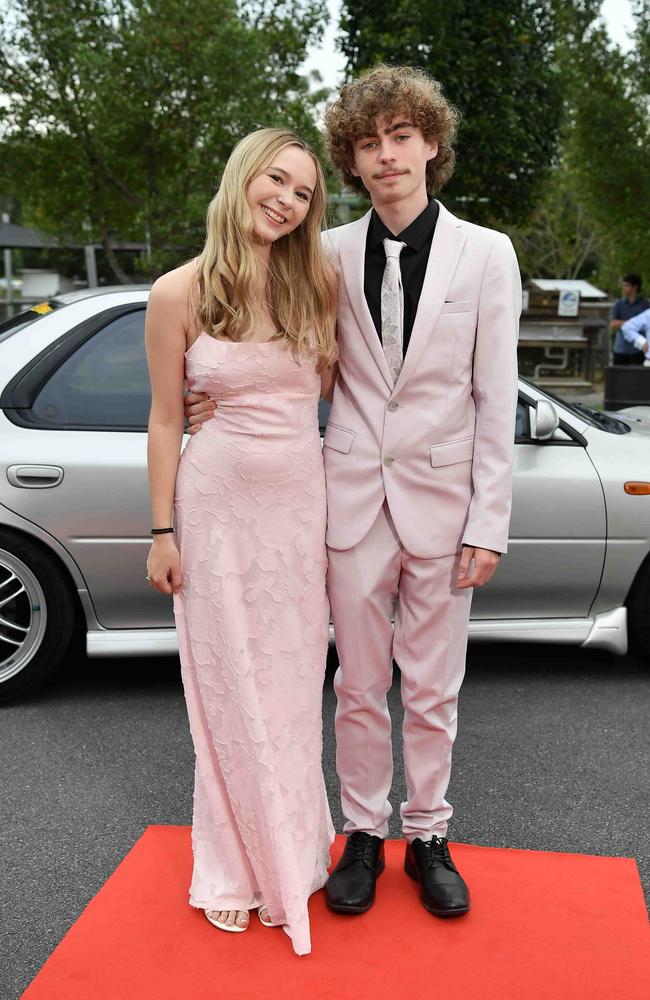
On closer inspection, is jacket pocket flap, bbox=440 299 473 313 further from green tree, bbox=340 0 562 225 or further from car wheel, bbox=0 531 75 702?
green tree, bbox=340 0 562 225

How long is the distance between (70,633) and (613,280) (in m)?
30.1

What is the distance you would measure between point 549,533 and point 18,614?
2.20 m

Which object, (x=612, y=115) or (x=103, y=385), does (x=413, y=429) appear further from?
(x=612, y=115)

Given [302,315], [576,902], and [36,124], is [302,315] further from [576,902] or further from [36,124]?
[36,124]

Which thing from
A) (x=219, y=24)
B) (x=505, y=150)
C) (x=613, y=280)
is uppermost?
(x=219, y=24)

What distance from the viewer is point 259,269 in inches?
104

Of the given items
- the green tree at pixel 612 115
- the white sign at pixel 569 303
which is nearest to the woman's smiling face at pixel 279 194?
the green tree at pixel 612 115

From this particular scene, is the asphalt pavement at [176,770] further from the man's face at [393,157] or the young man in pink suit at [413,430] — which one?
the man's face at [393,157]

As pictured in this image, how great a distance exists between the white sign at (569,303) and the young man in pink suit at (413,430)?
16.8 m

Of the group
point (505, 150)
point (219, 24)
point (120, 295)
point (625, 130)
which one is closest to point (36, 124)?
point (219, 24)

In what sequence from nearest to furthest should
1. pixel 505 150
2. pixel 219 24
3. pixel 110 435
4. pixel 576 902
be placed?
pixel 576 902
pixel 110 435
pixel 505 150
pixel 219 24

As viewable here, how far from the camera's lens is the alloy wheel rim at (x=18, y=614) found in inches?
166

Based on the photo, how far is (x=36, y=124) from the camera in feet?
51.8

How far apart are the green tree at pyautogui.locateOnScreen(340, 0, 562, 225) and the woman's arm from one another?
928 cm
